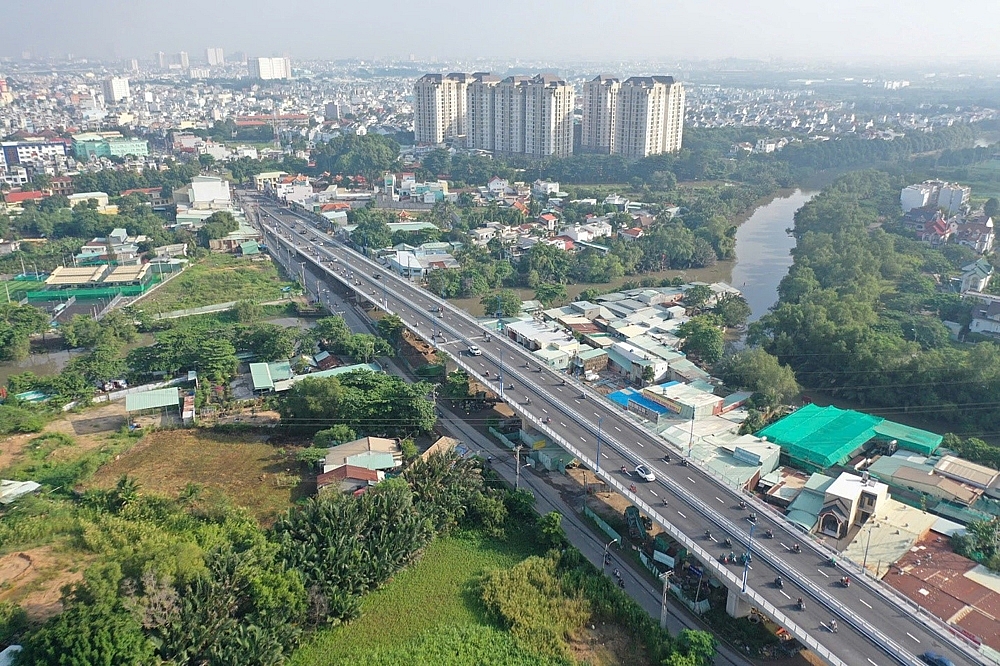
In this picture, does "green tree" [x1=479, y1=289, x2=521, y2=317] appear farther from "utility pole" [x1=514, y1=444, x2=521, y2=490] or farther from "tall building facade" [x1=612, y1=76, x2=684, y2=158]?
"tall building facade" [x1=612, y1=76, x2=684, y2=158]

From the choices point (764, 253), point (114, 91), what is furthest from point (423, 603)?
point (114, 91)

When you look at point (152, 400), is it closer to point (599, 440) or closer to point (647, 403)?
point (599, 440)

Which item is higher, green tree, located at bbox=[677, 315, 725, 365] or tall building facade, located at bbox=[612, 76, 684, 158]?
tall building facade, located at bbox=[612, 76, 684, 158]

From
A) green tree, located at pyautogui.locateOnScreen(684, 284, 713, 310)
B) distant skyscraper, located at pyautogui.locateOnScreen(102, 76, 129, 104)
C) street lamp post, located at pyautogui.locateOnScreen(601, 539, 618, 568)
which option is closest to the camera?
street lamp post, located at pyautogui.locateOnScreen(601, 539, 618, 568)

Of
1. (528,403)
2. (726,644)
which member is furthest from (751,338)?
(726,644)

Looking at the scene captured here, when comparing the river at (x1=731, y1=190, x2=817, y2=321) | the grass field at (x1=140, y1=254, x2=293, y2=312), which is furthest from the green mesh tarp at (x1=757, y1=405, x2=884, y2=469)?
the grass field at (x1=140, y1=254, x2=293, y2=312)

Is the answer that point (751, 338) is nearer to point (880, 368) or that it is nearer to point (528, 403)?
point (880, 368)

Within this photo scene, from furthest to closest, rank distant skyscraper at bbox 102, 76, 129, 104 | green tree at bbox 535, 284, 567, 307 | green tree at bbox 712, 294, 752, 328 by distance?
distant skyscraper at bbox 102, 76, 129, 104
green tree at bbox 535, 284, 567, 307
green tree at bbox 712, 294, 752, 328
